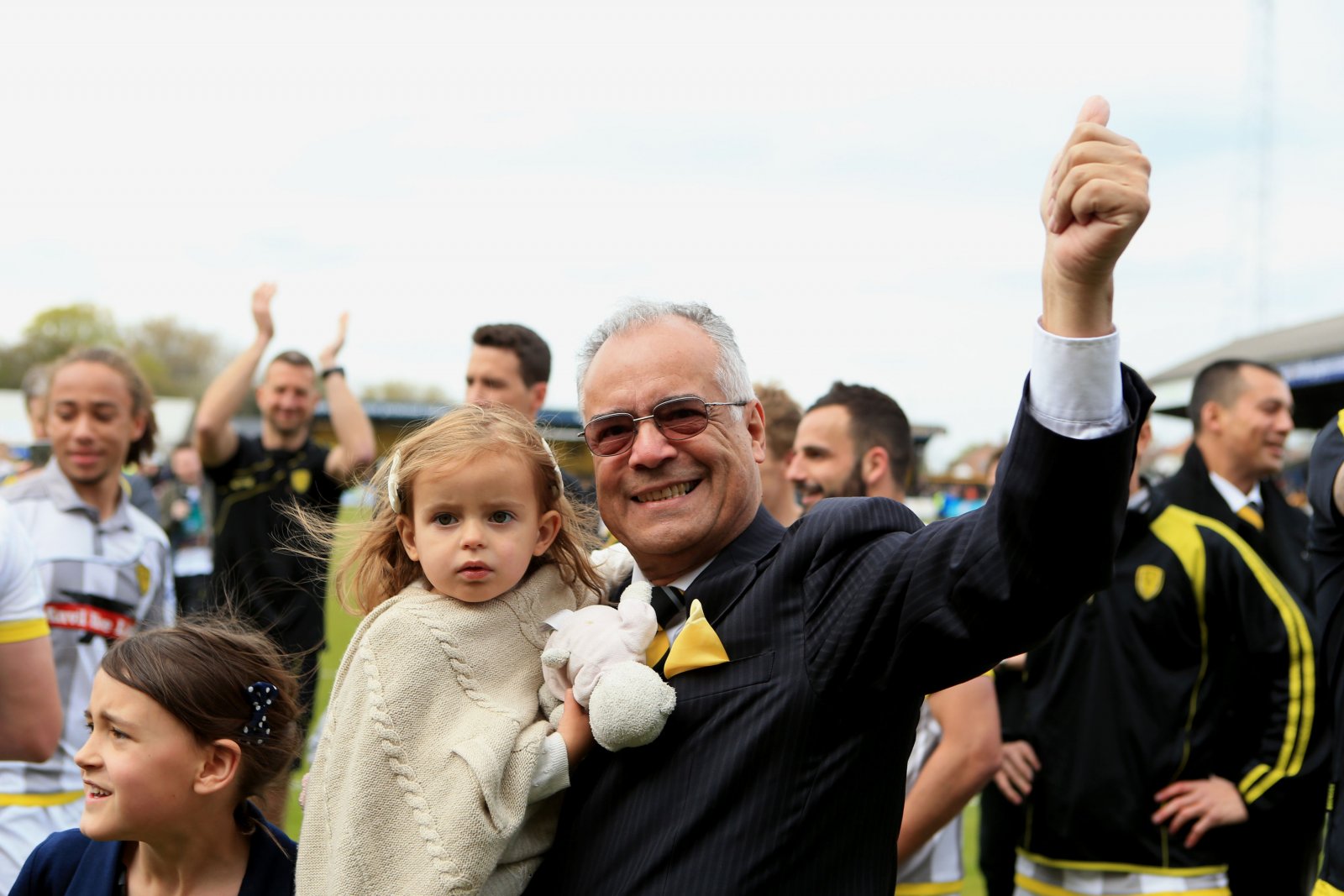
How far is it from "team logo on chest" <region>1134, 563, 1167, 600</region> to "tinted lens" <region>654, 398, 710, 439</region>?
2.55 metres

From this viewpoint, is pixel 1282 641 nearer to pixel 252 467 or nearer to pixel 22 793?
pixel 22 793

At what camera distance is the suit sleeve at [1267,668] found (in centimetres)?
409

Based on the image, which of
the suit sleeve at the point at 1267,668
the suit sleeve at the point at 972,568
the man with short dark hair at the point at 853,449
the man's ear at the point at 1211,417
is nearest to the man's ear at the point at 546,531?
the suit sleeve at the point at 972,568

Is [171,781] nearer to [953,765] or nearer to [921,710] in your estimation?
[921,710]

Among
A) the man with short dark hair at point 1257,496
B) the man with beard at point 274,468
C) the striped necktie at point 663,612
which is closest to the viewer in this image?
the striped necktie at point 663,612

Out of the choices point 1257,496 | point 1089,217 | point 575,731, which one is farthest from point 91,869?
point 1257,496

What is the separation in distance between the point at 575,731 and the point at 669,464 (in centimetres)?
56

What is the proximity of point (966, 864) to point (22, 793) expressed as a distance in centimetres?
518

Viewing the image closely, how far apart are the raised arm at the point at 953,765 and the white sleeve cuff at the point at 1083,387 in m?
2.11

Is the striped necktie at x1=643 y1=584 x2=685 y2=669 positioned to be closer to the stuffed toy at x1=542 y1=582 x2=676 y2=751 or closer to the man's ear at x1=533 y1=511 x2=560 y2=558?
the stuffed toy at x1=542 y1=582 x2=676 y2=751

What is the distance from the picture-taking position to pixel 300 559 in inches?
246

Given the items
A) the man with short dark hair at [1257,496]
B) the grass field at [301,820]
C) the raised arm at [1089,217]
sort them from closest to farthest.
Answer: the raised arm at [1089,217], the man with short dark hair at [1257,496], the grass field at [301,820]

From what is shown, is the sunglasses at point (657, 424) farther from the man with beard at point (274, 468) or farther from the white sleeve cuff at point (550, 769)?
the man with beard at point (274, 468)

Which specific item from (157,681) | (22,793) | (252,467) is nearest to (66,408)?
(22,793)
